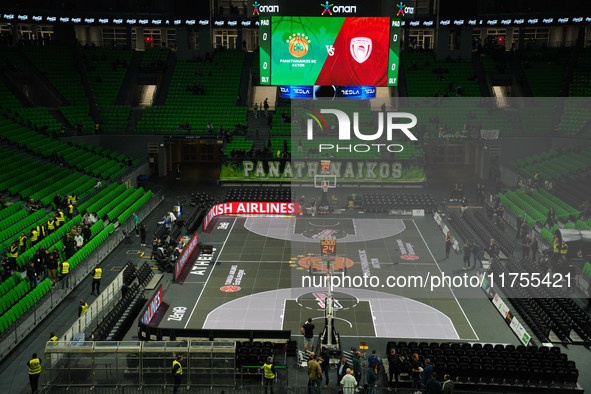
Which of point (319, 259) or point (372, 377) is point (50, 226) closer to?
point (319, 259)

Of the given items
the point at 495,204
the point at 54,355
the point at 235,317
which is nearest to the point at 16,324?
the point at 54,355

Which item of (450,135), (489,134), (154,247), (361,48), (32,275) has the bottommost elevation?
(154,247)

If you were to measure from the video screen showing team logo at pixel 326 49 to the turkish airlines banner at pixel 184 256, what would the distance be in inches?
494

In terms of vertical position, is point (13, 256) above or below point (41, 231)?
below

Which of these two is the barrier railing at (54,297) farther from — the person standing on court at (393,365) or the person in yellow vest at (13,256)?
the person standing on court at (393,365)

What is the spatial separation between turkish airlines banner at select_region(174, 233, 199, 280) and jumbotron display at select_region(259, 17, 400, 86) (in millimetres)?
12450

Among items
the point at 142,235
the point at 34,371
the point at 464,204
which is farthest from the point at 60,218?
the point at 464,204

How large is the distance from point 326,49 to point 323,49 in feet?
0.66

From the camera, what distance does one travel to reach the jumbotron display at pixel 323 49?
1633 inches

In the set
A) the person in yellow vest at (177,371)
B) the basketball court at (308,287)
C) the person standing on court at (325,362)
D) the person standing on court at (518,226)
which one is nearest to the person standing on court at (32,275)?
the basketball court at (308,287)

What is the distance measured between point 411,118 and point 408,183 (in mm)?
25615

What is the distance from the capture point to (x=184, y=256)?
33.5 metres

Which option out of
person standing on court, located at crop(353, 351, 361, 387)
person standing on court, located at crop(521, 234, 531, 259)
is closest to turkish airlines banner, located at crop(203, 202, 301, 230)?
person standing on court, located at crop(521, 234, 531, 259)

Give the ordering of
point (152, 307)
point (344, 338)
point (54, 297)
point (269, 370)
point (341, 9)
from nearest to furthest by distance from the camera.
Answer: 1. point (269, 370)
2. point (344, 338)
3. point (152, 307)
4. point (54, 297)
5. point (341, 9)
